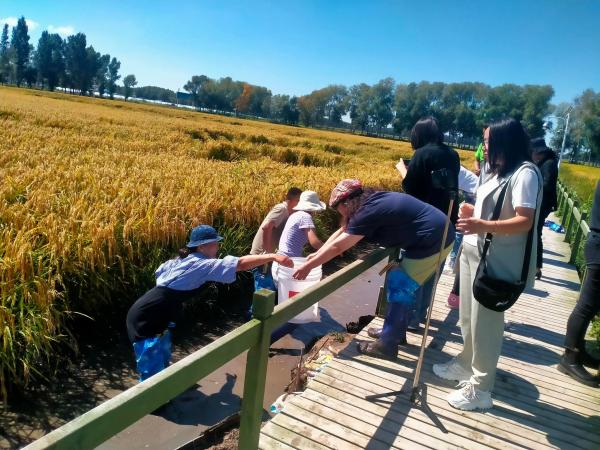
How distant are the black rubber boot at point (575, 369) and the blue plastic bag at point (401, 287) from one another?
149 cm

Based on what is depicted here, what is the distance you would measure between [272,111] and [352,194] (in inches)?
4350

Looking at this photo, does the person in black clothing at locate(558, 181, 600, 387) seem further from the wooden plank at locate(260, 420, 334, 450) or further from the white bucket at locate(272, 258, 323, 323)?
the wooden plank at locate(260, 420, 334, 450)

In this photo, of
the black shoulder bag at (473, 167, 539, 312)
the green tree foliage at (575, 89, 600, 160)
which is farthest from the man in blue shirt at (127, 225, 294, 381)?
the green tree foliage at (575, 89, 600, 160)

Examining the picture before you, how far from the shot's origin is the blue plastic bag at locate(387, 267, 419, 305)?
3379mm

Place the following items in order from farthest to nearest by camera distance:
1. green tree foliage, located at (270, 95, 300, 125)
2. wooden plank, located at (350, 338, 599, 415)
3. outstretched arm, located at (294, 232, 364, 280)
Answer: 1. green tree foliage, located at (270, 95, 300, 125)
2. wooden plank, located at (350, 338, 599, 415)
3. outstretched arm, located at (294, 232, 364, 280)

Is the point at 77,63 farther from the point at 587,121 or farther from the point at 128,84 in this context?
the point at 587,121

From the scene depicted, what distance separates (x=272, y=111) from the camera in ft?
361

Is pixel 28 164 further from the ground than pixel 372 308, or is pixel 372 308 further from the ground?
pixel 28 164

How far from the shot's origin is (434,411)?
3.03 meters

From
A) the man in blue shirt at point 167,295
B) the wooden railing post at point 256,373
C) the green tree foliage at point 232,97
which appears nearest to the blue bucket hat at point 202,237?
the man in blue shirt at point 167,295

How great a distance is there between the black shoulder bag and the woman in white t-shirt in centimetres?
3

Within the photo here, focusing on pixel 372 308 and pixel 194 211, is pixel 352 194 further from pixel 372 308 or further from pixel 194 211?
pixel 372 308

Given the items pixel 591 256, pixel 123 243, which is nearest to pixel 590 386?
pixel 591 256

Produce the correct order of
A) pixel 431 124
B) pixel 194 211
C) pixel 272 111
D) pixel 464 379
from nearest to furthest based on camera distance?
pixel 464 379, pixel 431 124, pixel 194 211, pixel 272 111
